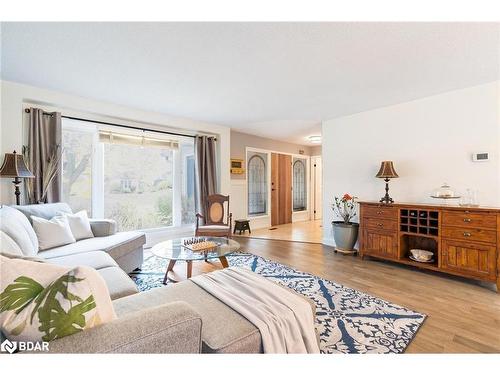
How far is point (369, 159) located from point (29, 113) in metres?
4.71

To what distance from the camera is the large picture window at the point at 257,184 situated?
576 centimetres

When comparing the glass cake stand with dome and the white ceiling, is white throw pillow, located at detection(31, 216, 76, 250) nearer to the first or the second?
the white ceiling

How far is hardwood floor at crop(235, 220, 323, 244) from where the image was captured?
478cm

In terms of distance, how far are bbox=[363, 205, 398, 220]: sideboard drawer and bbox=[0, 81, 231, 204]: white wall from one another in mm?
3242

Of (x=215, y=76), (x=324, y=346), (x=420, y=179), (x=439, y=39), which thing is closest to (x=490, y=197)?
(x=420, y=179)

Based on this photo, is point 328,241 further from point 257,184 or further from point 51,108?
point 51,108

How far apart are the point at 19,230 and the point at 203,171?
288cm

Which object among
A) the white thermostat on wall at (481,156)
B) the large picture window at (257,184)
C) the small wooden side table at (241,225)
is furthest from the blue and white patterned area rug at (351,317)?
the large picture window at (257,184)

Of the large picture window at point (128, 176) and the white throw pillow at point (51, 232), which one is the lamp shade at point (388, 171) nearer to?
the large picture window at point (128, 176)

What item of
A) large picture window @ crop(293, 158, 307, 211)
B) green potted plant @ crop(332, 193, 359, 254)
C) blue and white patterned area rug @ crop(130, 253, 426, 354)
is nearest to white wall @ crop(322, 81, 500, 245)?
green potted plant @ crop(332, 193, 359, 254)

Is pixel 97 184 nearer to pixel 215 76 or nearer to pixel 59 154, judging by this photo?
pixel 59 154

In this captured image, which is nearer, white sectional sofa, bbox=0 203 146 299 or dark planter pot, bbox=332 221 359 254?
white sectional sofa, bbox=0 203 146 299

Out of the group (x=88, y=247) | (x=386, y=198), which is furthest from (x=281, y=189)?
(x=88, y=247)

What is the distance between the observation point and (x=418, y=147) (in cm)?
328
